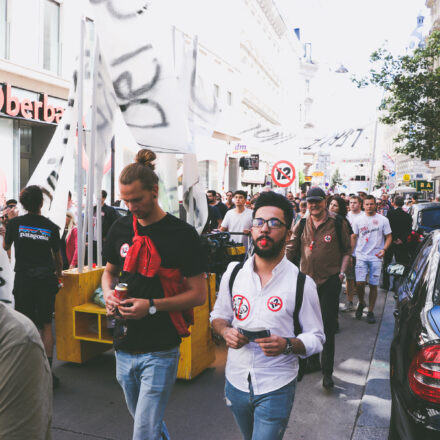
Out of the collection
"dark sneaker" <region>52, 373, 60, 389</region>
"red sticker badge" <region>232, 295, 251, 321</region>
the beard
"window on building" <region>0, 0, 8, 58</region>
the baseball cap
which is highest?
"window on building" <region>0, 0, 8, 58</region>

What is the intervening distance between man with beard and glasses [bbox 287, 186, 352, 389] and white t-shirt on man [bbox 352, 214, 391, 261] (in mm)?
2776

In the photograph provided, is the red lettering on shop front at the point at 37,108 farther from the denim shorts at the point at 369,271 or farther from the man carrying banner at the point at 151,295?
the man carrying banner at the point at 151,295

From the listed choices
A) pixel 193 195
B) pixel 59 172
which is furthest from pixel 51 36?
pixel 193 195

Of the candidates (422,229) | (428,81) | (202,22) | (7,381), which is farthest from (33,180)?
(202,22)

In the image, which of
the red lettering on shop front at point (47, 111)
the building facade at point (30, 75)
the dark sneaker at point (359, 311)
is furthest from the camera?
the red lettering on shop front at point (47, 111)

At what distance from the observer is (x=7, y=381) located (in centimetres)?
148

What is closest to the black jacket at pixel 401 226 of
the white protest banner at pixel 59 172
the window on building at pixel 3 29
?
the white protest banner at pixel 59 172

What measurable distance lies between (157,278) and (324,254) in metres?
2.88

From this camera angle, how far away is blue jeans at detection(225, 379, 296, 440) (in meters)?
2.48

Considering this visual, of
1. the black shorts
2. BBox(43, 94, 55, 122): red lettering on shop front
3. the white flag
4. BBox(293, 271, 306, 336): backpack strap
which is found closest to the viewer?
BBox(293, 271, 306, 336): backpack strap

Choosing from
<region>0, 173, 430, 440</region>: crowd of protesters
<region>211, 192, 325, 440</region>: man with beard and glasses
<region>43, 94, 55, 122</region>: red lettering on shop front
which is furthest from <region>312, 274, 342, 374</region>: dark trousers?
<region>43, 94, 55, 122</region>: red lettering on shop front

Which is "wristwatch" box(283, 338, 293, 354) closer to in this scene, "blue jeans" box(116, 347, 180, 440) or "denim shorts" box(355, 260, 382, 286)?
"blue jeans" box(116, 347, 180, 440)

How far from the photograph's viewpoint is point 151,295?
2.87 m

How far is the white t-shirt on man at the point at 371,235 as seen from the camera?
819 centimetres
